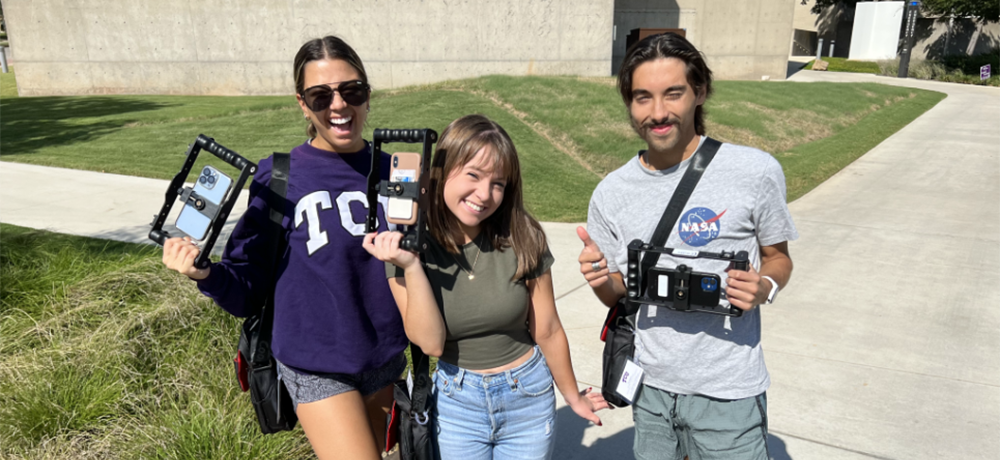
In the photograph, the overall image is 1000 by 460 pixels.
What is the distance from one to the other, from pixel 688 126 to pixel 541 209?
6.20 meters

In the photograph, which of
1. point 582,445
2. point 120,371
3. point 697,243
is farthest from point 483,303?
point 120,371

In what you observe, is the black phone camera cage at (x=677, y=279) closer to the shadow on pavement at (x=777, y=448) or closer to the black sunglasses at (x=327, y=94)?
the black sunglasses at (x=327, y=94)

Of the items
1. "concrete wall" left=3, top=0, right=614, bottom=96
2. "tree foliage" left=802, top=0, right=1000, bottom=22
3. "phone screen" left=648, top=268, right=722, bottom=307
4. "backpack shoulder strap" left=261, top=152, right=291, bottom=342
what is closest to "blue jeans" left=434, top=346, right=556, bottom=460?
"phone screen" left=648, top=268, right=722, bottom=307

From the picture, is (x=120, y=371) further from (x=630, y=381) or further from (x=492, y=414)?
(x=630, y=381)

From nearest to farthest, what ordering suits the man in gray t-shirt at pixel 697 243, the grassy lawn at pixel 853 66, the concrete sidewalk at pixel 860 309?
the man in gray t-shirt at pixel 697 243, the concrete sidewalk at pixel 860 309, the grassy lawn at pixel 853 66

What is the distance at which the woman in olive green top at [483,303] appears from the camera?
203 cm

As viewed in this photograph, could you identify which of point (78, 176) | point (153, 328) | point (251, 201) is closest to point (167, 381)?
point (153, 328)

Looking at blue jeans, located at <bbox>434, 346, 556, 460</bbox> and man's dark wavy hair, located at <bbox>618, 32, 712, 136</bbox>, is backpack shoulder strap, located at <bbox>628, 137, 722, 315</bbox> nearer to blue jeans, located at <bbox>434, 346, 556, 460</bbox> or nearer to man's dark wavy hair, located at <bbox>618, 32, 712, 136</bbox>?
man's dark wavy hair, located at <bbox>618, 32, 712, 136</bbox>

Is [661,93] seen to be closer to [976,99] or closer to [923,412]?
[923,412]

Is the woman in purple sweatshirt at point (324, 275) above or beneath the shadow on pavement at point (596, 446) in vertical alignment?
above

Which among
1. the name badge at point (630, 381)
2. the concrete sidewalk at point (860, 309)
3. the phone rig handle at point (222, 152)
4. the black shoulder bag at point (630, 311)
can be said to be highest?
the phone rig handle at point (222, 152)

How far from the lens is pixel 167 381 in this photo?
11.2 feet

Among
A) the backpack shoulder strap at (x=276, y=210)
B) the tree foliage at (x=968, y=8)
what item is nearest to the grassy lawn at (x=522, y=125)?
the backpack shoulder strap at (x=276, y=210)

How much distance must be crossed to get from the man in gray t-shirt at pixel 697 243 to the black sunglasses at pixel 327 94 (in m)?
0.89
